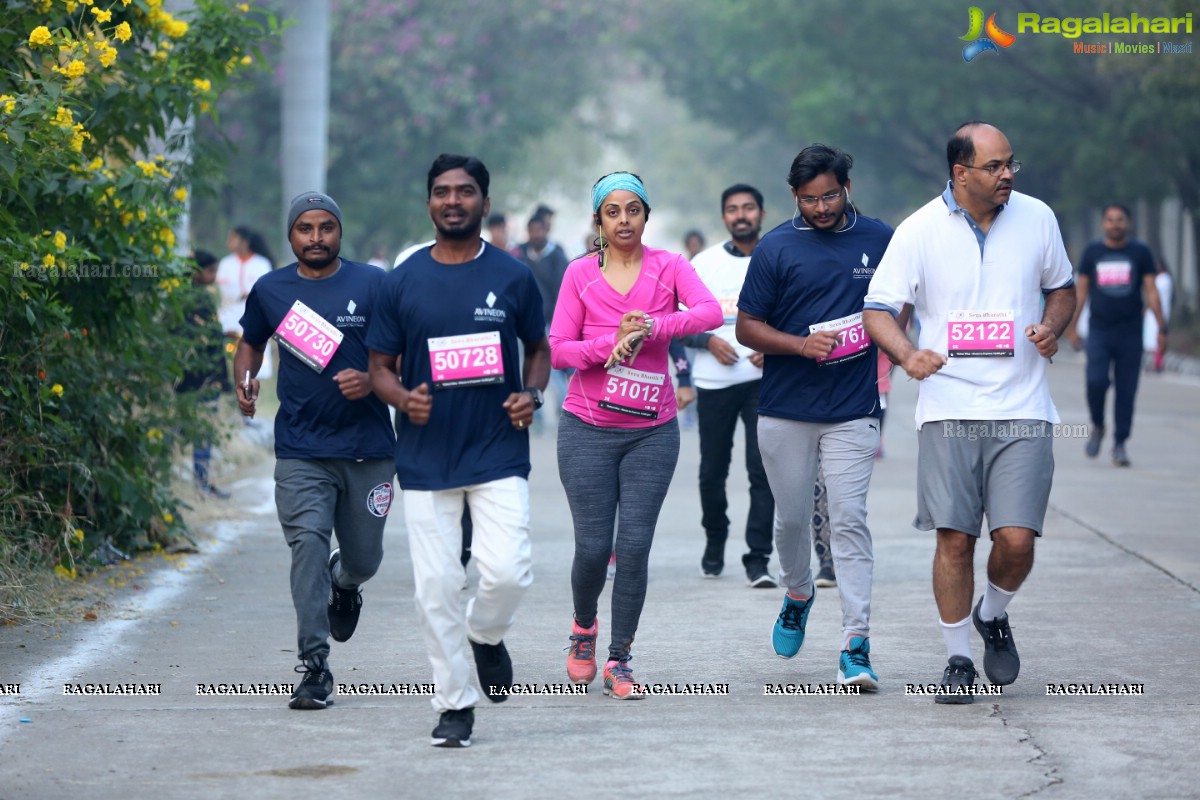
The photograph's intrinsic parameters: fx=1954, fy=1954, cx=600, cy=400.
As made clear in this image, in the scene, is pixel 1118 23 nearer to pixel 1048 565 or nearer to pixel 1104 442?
pixel 1104 442

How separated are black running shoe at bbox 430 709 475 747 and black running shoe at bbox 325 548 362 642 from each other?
1372mm

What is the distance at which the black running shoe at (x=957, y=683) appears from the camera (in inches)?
268

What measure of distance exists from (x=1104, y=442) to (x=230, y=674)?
473 inches

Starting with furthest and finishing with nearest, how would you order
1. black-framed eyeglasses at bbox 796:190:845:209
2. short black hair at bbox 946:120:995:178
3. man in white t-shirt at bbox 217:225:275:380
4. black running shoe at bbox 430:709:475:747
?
man in white t-shirt at bbox 217:225:275:380 → black-framed eyeglasses at bbox 796:190:845:209 → short black hair at bbox 946:120:995:178 → black running shoe at bbox 430:709:475:747

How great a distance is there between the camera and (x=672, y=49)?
49844 mm

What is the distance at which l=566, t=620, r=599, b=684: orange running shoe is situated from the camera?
7.18 metres

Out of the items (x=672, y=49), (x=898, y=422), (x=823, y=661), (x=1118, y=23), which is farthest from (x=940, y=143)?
(x=823, y=661)

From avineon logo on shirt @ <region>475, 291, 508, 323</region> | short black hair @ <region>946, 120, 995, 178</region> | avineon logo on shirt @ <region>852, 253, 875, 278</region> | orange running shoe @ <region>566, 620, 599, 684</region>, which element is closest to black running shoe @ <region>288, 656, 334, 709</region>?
orange running shoe @ <region>566, 620, 599, 684</region>

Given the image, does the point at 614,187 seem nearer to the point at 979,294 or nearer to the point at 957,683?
the point at 979,294

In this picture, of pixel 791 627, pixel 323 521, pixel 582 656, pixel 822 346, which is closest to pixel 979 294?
pixel 822 346

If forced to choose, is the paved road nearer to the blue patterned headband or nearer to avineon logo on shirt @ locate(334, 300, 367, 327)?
avineon logo on shirt @ locate(334, 300, 367, 327)

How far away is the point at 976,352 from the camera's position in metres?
6.78

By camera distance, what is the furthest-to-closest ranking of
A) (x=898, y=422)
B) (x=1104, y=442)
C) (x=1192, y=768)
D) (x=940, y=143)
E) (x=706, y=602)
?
1. (x=940, y=143)
2. (x=898, y=422)
3. (x=1104, y=442)
4. (x=706, y=602)
5. (x=1192, y=768)

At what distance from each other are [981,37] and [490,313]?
29458mm
